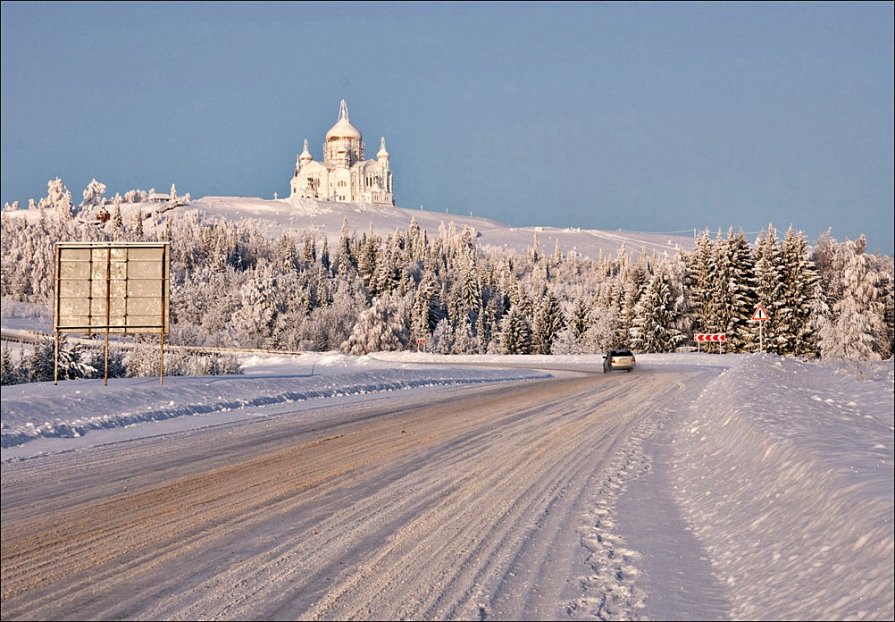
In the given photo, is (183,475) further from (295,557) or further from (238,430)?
(238,430)

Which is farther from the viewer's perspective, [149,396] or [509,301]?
[509,301]

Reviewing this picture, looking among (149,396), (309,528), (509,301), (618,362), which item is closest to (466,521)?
(309,528)

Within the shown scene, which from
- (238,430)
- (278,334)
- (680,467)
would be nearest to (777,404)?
(680,467)

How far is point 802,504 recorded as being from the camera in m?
6.62

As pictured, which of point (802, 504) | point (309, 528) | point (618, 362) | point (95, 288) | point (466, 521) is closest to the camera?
point (802, 504)

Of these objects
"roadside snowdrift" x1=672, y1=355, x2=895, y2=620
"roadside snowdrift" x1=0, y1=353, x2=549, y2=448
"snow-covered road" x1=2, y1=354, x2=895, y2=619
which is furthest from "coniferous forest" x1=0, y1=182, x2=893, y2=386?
"roadside snowdrift" x1=0, y1=353, x2=549, y2=448

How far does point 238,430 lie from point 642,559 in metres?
10.3

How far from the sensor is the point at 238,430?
15602 mm

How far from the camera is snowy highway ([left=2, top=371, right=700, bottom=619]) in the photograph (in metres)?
5.72

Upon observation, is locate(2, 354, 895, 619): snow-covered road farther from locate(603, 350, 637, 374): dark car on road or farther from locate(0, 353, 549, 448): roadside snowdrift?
locate(603, 350, 637, 374): dark car on road

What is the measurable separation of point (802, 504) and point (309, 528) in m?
4.51

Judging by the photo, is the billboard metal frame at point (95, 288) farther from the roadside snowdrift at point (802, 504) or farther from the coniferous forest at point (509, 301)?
the coniferous forest at point (509, 301)

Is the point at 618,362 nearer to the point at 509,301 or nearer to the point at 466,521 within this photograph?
the point at 466,521

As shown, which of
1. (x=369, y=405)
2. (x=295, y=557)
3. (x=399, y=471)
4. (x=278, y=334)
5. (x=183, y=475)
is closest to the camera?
(x=295, y=557)
